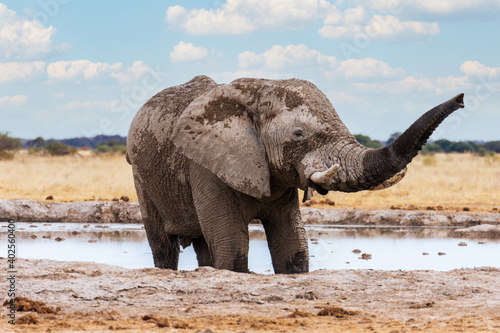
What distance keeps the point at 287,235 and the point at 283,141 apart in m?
1.29

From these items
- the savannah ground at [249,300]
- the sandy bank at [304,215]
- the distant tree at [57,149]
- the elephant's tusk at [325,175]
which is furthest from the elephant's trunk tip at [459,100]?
the distant tree at [57,149]

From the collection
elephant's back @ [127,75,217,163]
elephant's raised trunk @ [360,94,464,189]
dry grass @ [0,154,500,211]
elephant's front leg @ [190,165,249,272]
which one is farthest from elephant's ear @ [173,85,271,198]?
dry grass @ [0,154,500,211]

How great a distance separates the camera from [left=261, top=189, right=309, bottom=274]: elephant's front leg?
8664 millimetres

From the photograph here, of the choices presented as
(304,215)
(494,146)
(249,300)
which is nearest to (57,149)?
(304,215)

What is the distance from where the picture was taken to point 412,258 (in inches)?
500

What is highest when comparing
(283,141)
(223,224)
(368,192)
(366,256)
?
(283,141)

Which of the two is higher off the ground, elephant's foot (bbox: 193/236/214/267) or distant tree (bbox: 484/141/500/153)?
distant tree (bbox: 484/141/500/153)

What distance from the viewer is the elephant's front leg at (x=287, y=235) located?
866 cm

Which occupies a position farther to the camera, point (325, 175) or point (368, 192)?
point (368, 192)

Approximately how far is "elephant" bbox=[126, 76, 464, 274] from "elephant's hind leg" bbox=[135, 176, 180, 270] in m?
0.49

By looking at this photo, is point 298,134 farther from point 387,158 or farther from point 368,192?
point 368,192

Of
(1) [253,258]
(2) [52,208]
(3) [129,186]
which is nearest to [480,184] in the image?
(3) [129,186]

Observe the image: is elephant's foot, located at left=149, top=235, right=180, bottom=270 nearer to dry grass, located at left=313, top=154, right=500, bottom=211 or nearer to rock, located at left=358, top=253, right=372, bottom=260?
rock, located at left=358, top=253, right=372, bottom=260

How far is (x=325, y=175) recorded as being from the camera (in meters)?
7.29
